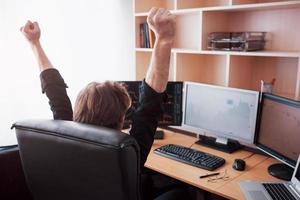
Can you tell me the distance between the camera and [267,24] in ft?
Answer: 7.23

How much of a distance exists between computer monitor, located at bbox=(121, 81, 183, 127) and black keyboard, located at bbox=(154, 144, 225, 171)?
0.76 feet

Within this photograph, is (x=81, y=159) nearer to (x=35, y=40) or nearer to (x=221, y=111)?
(x=35, y=40)

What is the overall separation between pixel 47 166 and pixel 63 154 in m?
0.11

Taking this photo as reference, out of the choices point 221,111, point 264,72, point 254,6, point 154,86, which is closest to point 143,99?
point 154,86

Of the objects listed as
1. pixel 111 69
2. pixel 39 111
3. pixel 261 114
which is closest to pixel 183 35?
pixel 111 69

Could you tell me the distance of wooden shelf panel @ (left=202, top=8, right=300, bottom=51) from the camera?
209 cm

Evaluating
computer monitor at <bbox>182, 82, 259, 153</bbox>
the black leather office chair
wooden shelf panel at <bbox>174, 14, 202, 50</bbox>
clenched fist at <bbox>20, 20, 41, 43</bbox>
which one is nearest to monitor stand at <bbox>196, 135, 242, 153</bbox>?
computer monitor at <bbox>182, 82, 259, 153</bbox>

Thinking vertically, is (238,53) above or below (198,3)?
below

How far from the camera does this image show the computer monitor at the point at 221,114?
1.98 m

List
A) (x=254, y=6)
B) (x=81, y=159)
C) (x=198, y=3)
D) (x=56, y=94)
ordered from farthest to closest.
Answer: (x=198, y=3) → (x=254, y=6) → (x=56, y=94) → (x=81, y=159)

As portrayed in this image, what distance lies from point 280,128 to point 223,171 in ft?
1.34

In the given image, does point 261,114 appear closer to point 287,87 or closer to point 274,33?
point 287,87

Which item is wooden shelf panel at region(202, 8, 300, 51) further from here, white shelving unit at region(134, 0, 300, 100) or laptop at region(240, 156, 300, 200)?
laptop at region(240, 156, 300, 200)

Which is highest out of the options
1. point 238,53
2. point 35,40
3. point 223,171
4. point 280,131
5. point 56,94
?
point 35,40
